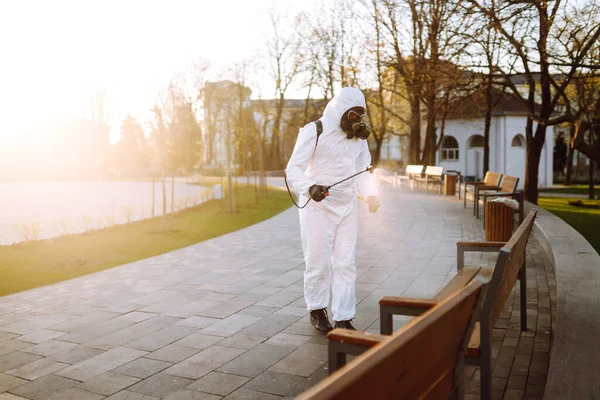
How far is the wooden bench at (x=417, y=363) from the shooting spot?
4.62 ft

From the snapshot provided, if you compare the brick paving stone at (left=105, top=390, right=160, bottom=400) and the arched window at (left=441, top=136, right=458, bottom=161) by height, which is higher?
the arched window at (left=441, top=136, right=458, bottom=161)

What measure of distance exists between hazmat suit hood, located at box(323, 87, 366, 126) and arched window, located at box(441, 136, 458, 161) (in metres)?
47.6

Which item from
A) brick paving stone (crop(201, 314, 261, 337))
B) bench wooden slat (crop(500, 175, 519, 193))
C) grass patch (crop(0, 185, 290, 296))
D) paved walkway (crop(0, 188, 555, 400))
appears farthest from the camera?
bench wooden slat (crop(500, 175, 519, 193))

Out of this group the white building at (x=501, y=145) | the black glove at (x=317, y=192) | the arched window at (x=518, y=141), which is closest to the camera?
the black glove at (x=317, y=192)

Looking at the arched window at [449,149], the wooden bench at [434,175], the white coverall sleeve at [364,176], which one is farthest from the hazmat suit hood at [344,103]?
the arched window at [449,149]

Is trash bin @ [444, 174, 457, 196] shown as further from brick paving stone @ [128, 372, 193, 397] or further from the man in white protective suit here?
brick paving stone @ [128, 372, 193, 397]

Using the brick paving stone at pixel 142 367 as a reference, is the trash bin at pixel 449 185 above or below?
above

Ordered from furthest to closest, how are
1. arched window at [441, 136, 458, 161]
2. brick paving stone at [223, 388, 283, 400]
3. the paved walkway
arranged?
arched window at [441, 136, 458, 161] < the paved walkway < brick paving stone at [223, 388, 283, 400]

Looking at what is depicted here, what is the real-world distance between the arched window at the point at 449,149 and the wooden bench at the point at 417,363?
5012 cm

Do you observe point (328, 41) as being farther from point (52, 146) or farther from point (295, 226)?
point (52, 146)

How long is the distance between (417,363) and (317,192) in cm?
280

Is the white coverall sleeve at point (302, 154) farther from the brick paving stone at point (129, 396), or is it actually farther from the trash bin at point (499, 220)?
the trash bin at point (499, 220)

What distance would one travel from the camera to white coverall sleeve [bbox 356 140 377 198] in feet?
16.7

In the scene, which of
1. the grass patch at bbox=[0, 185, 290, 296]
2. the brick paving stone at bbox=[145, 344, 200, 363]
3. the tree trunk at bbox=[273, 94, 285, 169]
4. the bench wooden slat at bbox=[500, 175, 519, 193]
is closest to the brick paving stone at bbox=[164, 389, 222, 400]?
the brick paving stone at bbox=[145, 344, 200, 363]
